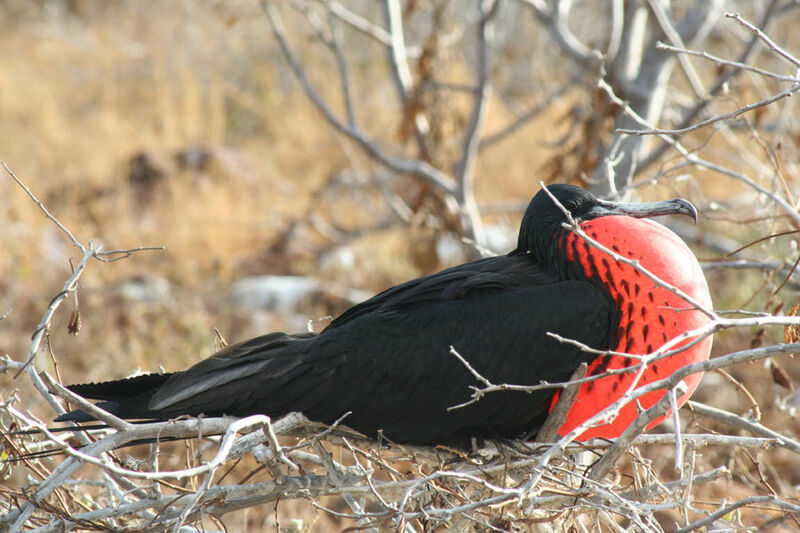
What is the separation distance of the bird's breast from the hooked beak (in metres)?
0.07

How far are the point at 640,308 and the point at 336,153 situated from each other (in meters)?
6.31

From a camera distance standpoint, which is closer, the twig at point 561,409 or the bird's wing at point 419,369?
the twig at point 561,409

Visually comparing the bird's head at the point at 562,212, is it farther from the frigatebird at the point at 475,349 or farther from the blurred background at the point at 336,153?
the blurred background at the point at 336,153

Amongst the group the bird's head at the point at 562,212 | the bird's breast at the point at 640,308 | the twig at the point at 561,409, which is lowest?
the twig at the point at 561,409

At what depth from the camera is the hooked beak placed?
6.95ft

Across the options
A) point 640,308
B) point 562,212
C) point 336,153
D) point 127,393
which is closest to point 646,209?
point 562,212

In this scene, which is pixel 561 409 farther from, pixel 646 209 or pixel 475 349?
pixel 646 209

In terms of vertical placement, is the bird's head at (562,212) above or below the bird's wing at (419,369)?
above

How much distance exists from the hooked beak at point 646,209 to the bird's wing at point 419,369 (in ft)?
0.75

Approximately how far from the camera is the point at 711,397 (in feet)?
14.9

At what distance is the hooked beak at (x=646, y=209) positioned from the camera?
2.12 meters

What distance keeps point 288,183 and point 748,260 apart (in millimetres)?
5541

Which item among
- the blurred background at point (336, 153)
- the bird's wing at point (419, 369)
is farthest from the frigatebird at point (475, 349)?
the blurred background at point (336, 153)

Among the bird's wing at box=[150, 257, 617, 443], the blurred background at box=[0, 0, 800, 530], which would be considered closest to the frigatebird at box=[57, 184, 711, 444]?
the bird's wing at box=[150, 257, 617, 443]
